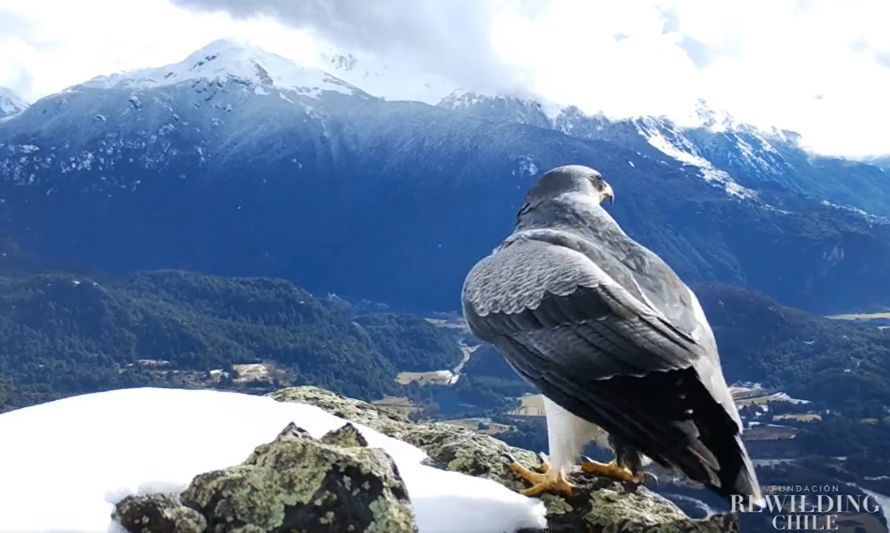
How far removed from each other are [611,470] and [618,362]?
1494 mm

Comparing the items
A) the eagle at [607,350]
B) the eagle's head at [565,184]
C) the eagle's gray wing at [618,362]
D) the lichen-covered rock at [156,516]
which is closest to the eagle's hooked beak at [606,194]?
the eagle's head at [565,184]

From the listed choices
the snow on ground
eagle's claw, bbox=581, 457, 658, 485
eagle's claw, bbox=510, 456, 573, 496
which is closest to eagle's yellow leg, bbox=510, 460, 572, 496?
eagle's claw, bbox=510, 456, 573, 496

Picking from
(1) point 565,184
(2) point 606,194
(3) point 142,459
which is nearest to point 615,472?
(1) point 565,184

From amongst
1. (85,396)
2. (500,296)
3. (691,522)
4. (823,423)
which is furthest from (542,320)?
(823,423)

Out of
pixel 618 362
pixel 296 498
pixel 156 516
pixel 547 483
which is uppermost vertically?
pixel 618 362

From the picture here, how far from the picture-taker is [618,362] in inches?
249

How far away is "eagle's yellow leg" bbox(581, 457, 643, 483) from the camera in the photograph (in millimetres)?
7293

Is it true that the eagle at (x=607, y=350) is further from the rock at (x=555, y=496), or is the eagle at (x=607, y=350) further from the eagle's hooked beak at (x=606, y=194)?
the eagle's hooked beak at (x=606, y=194)

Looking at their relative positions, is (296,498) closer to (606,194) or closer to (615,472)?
(615,472)

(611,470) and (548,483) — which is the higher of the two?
(611,470)

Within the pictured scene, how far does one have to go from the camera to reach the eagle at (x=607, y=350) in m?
6.19

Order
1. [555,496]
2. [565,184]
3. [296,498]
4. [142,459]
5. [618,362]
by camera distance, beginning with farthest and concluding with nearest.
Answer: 1. [565,184]
2. [555,496]
3. [618,362]
4. [142,459]
5. [296,498]

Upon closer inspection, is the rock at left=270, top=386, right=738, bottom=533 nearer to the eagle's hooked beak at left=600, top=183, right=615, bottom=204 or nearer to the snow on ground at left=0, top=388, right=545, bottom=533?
the snow on ground at left=0, top=388, right=545, bottom=533

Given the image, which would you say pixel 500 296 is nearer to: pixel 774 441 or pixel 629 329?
pixel 629 329
